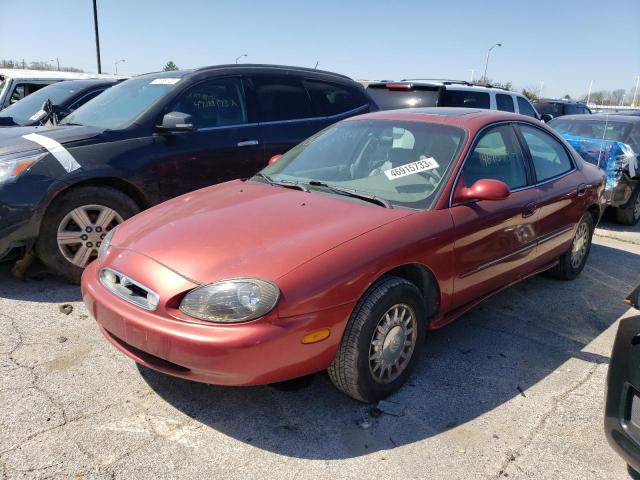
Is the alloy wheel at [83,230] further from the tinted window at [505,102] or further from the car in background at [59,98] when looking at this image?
the tinted window at [505,102]

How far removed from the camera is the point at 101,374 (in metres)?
3.00

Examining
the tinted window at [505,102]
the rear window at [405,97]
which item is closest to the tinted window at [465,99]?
the rear window at [405,97]

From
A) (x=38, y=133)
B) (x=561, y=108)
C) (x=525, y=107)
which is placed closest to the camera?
(x=38, y=133)

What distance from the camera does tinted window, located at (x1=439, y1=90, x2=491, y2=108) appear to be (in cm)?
795

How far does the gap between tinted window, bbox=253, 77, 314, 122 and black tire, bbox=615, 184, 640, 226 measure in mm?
4957

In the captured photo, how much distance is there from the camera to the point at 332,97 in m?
6.00

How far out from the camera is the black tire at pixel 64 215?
4031 millimetres

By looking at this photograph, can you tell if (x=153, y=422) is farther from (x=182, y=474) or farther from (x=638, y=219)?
(x=638, y=219)

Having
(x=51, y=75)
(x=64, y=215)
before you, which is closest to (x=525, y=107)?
(x=64, y=215)

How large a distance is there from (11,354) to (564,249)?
431 cm

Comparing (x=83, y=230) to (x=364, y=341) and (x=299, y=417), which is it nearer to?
(x=299, y=417)

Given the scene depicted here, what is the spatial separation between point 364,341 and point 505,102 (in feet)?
25.2

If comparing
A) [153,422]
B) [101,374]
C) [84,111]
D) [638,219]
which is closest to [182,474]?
[153,422]

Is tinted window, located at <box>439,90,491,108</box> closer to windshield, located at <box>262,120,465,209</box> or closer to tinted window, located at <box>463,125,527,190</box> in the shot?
tinted window, located at <box>463,125,527,190</box>
